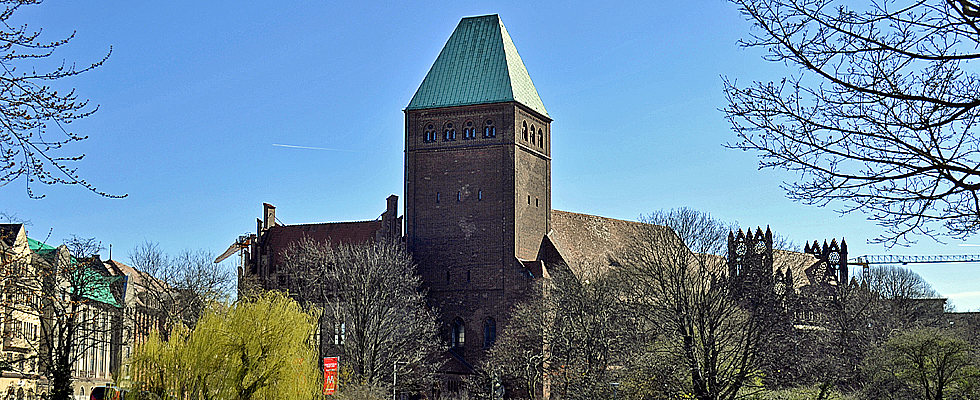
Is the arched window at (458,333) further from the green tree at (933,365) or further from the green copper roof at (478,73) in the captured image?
the green tree at (933,365)

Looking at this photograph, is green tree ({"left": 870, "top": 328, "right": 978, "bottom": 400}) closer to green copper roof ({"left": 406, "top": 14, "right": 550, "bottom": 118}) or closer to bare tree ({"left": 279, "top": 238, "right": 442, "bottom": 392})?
bare tree ({"left": 279, "top": 238, "right": 442, "bottom": 392})

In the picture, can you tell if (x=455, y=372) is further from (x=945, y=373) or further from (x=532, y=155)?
(x=945, y=373)

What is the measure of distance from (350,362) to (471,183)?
16.4 metres

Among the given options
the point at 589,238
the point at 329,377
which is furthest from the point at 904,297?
the point at 329,377

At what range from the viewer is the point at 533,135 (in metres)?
70.6

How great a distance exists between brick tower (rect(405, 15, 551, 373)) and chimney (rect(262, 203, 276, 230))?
11.9 m

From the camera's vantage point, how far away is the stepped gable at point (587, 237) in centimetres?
7081

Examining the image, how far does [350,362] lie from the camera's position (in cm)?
5594

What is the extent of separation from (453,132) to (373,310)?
1608 centimetres

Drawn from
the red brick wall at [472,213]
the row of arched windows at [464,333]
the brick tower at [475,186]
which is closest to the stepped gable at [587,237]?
the brick tower at [475,186]

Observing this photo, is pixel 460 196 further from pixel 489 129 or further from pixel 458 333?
pixel 458 333

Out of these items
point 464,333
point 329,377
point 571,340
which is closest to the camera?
point 329,377

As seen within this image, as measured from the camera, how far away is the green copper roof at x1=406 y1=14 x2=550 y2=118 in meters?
68.2

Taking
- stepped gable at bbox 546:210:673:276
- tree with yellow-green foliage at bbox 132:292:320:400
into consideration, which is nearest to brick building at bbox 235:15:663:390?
stepped gable at bbox 546:210:673:276
